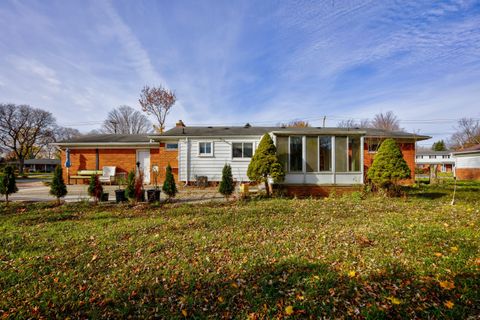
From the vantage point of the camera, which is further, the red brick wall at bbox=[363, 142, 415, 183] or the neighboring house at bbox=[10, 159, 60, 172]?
the neighboring house at bbox=[10, 159, 60, 172]

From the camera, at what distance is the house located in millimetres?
9383

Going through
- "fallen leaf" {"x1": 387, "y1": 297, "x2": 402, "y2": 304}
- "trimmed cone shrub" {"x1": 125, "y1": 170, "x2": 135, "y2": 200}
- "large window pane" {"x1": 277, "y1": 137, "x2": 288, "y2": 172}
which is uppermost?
"large window pane" {"x1": 277, "y1": 137, "x2": 288, "y2": 172}

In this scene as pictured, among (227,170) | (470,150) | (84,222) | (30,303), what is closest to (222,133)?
(227,170)

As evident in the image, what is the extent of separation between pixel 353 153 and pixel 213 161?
7.49 metres

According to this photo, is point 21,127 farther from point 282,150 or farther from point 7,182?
point 282,150

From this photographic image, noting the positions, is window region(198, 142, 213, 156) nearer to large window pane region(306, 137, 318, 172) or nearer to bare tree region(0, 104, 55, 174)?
large window pane region(306, 137, 318, 172)

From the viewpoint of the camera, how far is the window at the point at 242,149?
41.3ft

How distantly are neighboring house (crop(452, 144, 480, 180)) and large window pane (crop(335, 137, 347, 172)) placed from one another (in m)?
18.0

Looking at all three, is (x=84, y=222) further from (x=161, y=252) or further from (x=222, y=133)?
(x=222, y=133)

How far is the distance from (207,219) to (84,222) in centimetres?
339

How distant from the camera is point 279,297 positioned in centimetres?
256

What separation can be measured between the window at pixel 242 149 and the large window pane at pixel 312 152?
13.1 feet

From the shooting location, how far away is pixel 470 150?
62.5 ft

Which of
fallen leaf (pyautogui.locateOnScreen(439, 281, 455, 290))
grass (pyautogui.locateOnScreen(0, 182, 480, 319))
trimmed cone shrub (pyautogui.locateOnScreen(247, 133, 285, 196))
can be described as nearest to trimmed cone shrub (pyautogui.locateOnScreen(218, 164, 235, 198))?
trimmed cone shrub (pyautogui.locateOnScreen(247, 133, 285, 196))
